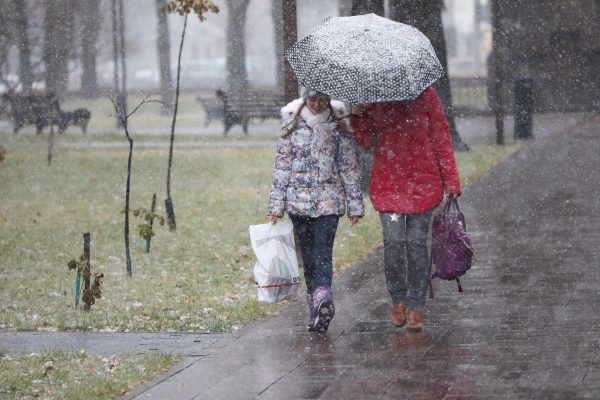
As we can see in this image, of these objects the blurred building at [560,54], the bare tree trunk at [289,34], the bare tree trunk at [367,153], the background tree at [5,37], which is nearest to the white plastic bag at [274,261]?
the bare tree trunk at [289,34]

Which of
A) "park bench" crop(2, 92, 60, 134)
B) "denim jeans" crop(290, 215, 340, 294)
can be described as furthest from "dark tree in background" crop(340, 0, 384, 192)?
"park bench" crop(2, 92, 60, 134)

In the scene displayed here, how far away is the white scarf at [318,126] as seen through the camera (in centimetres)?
720

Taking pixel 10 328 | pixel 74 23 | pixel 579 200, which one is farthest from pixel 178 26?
pixel 10 328

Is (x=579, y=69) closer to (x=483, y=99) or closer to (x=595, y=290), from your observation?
(x=483, y=99)

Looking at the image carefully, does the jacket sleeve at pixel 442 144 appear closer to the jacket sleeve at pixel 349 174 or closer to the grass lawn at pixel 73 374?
the jacket sleeve at pixel 349 174

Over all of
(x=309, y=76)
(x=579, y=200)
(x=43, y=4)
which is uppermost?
(x=43, y=4)

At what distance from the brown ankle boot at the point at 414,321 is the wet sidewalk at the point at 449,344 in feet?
0.25

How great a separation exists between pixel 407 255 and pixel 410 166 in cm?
59

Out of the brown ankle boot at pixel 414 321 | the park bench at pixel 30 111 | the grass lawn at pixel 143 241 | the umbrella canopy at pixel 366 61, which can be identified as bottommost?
the grass lawn at pixel 143 241

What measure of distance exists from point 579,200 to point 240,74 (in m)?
27.7

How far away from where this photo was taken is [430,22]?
74.2 ft

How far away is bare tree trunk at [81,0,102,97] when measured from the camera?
123 ft

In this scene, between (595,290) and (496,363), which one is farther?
(595,290)

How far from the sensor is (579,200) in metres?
14.4
